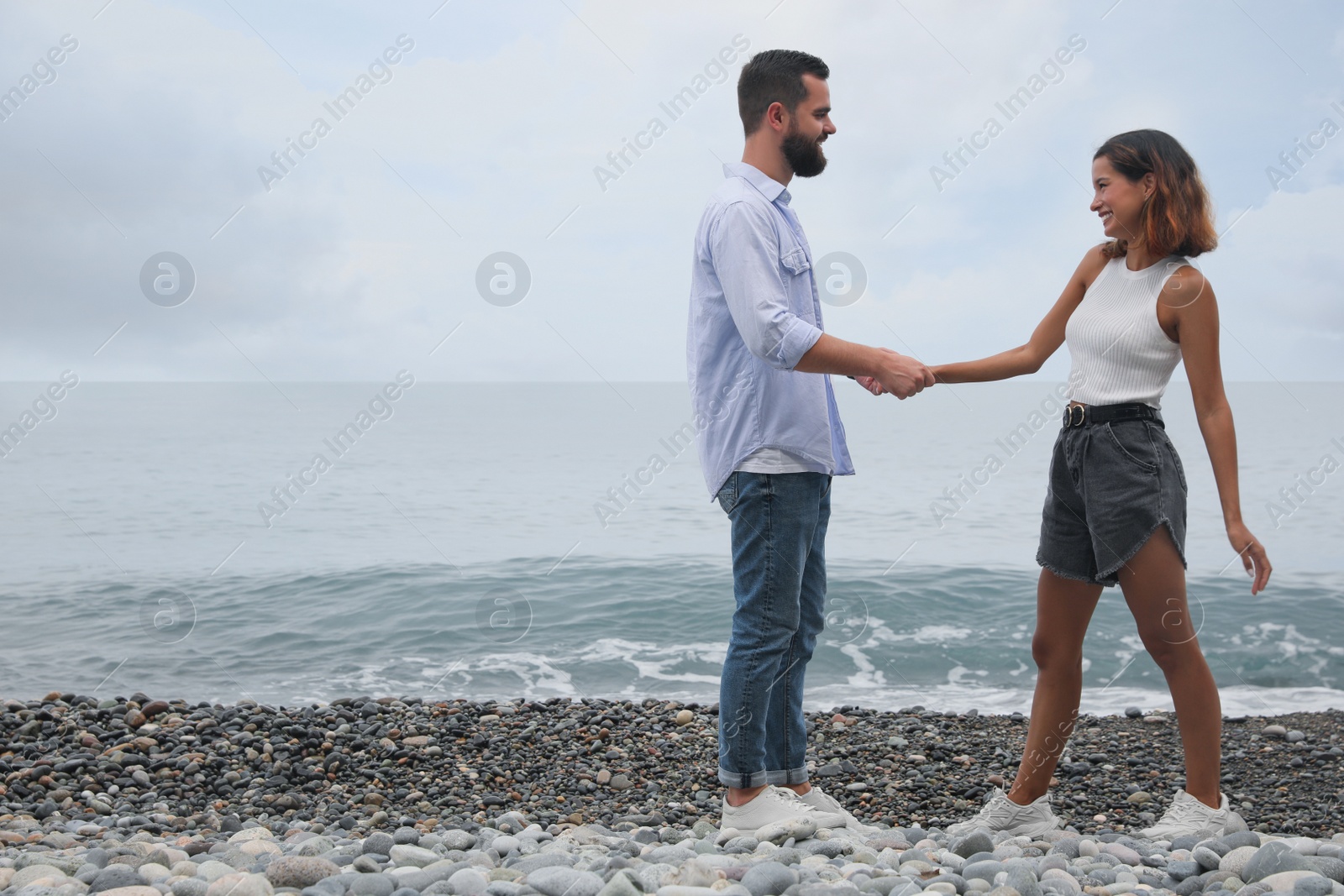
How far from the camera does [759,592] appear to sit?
8.85ft

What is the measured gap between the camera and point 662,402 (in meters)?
69.9

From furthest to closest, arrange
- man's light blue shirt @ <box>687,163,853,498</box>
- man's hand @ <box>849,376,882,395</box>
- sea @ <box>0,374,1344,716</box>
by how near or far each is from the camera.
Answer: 1. sea @ <box>0,374,1344,716</box>
2. man's hand @ <box>849,376,882,395</box>
3. man's light blue shirt @ <box>687,163,853,498</box>

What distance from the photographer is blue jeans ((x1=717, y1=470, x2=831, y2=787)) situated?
2680 mm

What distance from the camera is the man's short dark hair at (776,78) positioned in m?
2.75

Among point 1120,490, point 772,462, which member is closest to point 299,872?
point 772,462

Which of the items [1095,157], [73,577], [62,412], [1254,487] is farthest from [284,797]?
[62,412]

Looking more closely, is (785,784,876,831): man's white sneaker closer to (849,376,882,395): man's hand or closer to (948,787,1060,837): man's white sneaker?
(948,787,1060,837): man's white sneaker

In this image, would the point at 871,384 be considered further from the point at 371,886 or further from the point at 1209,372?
the point at 371,886

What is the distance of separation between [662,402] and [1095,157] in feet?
220

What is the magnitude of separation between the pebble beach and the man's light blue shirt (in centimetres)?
109

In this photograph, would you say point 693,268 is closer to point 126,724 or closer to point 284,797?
point 284,797

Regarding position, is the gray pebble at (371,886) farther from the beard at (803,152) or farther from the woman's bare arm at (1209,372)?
the woman's bare arm at (1209,372)

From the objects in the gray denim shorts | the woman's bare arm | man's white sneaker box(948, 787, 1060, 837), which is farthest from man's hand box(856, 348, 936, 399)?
man's white sneaker box(948, 787, 1060, 837)

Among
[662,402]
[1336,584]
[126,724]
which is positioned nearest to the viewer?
[126,724]
